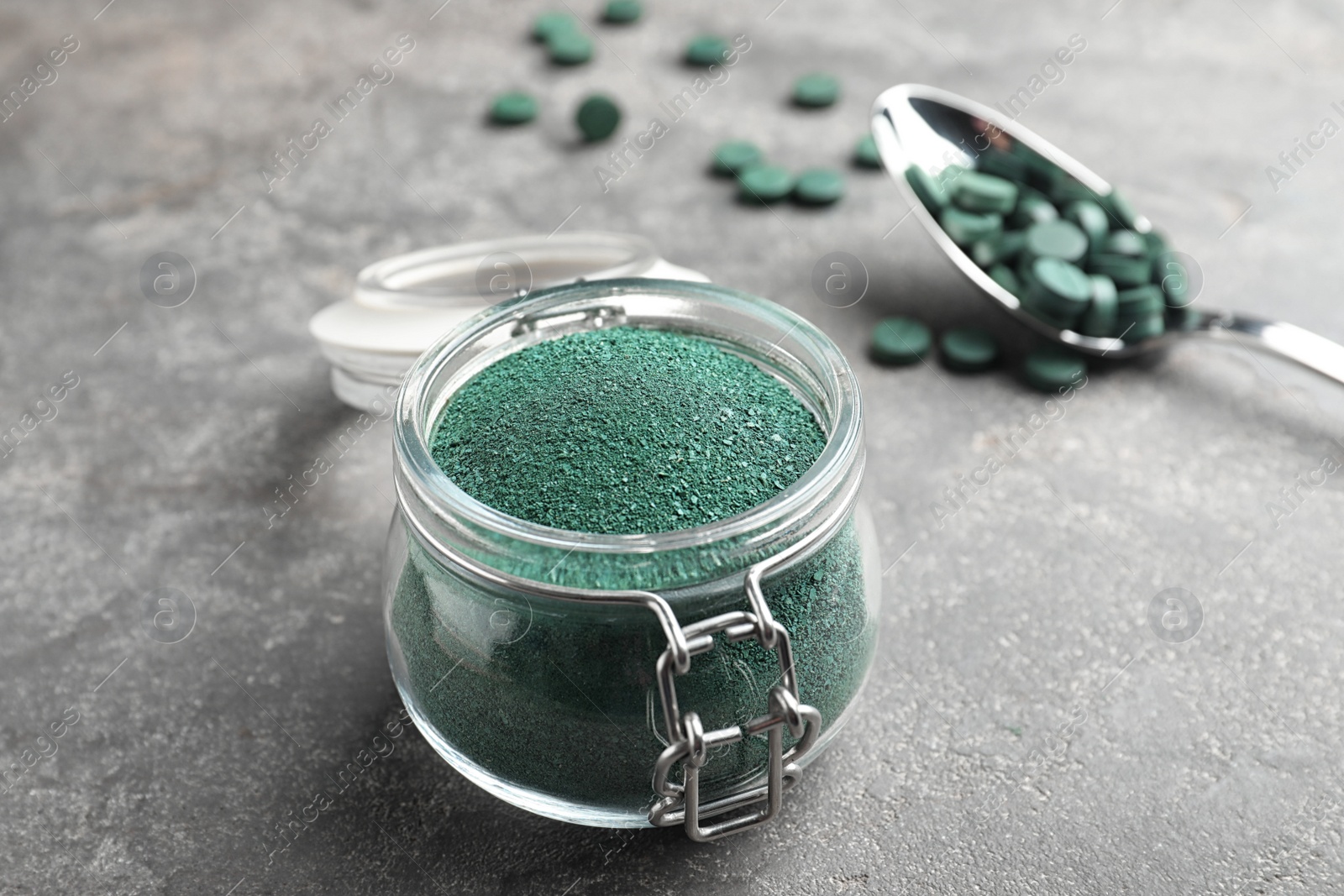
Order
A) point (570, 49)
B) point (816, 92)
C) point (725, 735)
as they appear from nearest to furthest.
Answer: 1. point (725, 735)
2. point (816, 92)
3. point (570, 49)

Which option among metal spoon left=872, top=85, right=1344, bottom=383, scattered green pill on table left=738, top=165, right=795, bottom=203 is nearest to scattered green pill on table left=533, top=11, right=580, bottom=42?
scattered green pill on table left=738, top=165, right=795, bottom=203

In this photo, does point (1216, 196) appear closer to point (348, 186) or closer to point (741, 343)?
point (741, 343)

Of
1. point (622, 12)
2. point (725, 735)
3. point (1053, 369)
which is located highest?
point (725, 735)

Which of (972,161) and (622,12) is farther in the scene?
(622,12)

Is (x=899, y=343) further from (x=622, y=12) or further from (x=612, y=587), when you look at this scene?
(x=622, y=12)

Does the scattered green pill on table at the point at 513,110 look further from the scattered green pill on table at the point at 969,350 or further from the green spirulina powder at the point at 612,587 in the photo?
the green spirulina powder at the point at 612,587

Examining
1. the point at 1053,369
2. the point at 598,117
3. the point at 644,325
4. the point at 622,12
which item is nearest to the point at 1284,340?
the point at 1053,369

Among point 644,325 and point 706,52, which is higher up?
point 644,325

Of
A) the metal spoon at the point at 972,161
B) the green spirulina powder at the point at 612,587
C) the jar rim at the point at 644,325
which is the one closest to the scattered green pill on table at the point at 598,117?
the metal spoon at the point at 972,161

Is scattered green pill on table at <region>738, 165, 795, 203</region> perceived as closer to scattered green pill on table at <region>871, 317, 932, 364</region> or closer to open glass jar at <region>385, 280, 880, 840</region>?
scattered green pill on table at <region>871, 317, 932, 364</region>
